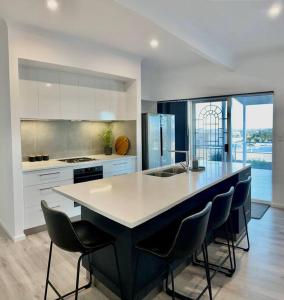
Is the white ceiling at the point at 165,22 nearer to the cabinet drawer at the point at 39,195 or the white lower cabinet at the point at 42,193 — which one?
the white lower cabinet at the point at 42,193

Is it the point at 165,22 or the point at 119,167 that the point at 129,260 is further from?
the point at 119,167

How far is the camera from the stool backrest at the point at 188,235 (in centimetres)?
166

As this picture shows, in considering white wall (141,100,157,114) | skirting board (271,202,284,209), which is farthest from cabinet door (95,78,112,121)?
skirting board (271,202,284,209)

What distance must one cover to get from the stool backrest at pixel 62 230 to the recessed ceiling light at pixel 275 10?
299 centimetres

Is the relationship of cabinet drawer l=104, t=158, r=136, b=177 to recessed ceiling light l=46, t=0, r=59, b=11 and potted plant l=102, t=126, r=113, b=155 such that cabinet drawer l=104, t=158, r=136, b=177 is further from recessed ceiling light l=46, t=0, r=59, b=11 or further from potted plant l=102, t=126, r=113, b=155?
recessed ceiling light l=46, t=0, r=59, b=11

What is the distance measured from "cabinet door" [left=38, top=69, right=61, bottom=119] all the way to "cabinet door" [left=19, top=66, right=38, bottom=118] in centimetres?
7

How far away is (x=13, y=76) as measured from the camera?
10.5 ft

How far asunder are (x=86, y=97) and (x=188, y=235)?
3.21m

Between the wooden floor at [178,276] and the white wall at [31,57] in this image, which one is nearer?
the wooden floor at [178,276]

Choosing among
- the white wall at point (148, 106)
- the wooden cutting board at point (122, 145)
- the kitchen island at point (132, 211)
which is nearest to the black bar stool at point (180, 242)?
the kitchen island at point (132, 211)

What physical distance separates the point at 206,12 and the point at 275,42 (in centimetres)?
166

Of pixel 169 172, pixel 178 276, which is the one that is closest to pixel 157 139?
pixel 169 172

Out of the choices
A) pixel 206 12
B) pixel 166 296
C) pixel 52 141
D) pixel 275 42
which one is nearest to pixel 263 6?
pixel 206 12

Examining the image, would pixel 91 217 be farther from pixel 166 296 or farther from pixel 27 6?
pixel 27 6
